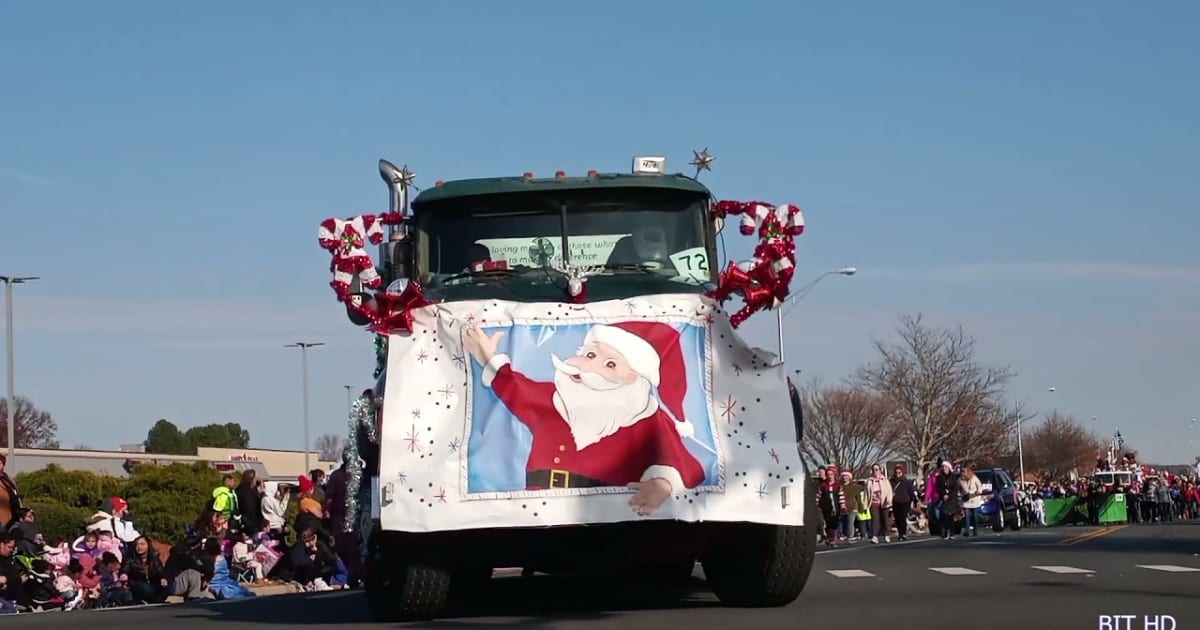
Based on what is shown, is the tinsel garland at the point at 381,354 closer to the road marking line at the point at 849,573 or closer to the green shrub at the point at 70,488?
the road marking line at the point at 849,573

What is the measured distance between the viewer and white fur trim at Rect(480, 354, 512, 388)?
33.4ft

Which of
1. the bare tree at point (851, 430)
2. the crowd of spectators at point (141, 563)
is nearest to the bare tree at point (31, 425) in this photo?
the bare tree at point (851, 430)

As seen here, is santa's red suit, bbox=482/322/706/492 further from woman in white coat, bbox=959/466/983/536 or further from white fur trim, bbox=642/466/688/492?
woman in white coat, bbox=959/466/983/536

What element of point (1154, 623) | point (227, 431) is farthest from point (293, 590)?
point (227, 431)

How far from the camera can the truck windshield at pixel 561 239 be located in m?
11.2

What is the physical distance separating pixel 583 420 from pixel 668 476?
0.63 metres

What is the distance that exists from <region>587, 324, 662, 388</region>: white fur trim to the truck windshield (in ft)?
2.79

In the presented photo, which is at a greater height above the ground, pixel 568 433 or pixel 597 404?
pixel 597 404

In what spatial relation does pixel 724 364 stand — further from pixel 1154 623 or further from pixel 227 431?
pixel 227 431

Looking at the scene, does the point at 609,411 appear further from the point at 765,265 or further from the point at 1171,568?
the point at 1171,568

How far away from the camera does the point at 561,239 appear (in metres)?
11.4

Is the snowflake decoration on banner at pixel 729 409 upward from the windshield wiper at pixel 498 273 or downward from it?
downward

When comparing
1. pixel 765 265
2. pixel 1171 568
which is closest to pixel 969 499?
pixel 1171 568

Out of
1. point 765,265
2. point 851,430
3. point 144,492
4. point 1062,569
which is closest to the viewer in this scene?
point 765,265
